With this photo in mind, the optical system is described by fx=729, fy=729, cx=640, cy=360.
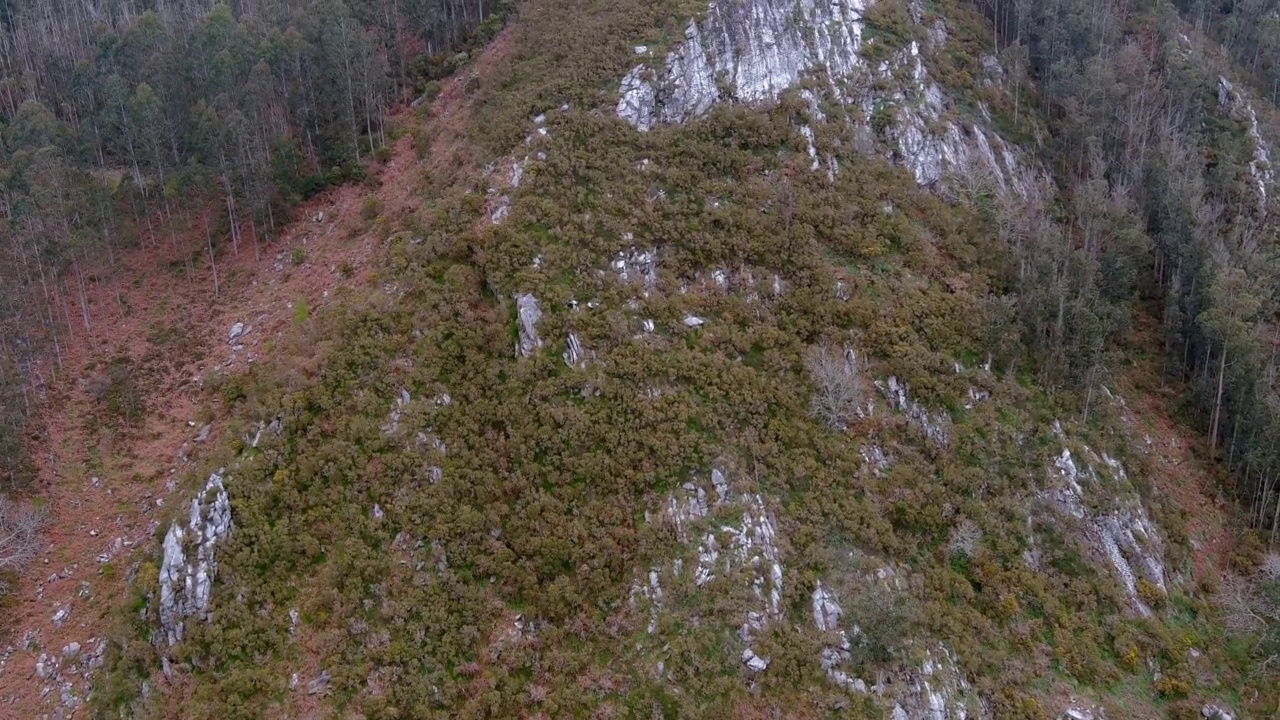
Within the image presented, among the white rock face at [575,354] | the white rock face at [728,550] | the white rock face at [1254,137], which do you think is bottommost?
the white rock face at [728,550]

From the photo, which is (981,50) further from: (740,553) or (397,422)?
(397,422)

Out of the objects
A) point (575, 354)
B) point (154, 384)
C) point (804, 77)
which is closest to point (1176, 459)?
point (804, 77)

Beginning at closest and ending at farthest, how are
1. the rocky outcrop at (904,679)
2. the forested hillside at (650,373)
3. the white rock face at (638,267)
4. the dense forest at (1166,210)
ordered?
the rocky outcrop at (904,679), the forested hillside at (650,373), the white rock face at (638,267), the dense forest at (1166,210)

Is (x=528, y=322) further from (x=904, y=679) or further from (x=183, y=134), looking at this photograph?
Result: (x=183, y=134)

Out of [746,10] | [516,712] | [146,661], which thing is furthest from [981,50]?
[146,661]

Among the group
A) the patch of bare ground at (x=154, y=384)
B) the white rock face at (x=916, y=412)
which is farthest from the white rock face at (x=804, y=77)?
the white rock face at (x=916, y=412)

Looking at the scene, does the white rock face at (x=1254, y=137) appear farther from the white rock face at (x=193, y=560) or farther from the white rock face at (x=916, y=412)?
the white rock face at (x=193, y=560)

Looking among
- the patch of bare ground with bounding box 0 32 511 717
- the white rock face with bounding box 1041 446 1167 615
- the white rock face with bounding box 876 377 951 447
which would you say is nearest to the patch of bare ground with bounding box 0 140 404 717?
the patch of bare ground with bounding box 0 32 511 717
